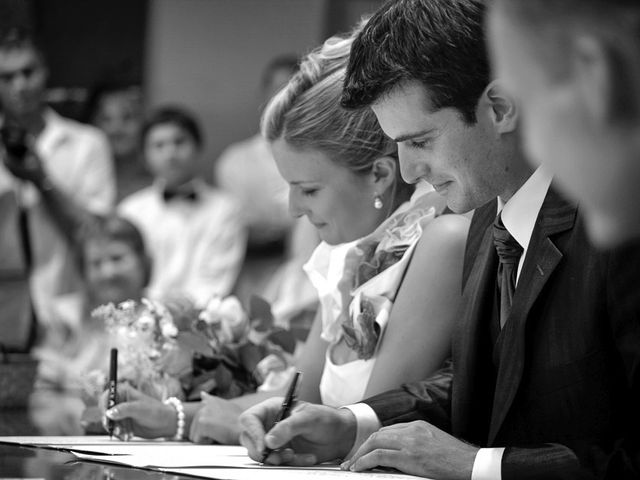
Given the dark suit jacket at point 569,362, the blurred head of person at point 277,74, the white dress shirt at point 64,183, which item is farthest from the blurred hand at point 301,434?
the blurred head of person at point 277,74

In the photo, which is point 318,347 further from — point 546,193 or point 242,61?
point 242,61

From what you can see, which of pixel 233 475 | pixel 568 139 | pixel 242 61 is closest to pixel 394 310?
pixel 233 475

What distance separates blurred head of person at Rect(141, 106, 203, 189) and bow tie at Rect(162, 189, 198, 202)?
0.04m

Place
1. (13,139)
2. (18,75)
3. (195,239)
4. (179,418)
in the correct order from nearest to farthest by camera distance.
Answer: (179,418)
(13,139)
(18,75)
(195,239)

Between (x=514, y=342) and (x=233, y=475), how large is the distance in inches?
17.6

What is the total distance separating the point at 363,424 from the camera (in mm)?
1945

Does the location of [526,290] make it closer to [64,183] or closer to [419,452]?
[419,452]

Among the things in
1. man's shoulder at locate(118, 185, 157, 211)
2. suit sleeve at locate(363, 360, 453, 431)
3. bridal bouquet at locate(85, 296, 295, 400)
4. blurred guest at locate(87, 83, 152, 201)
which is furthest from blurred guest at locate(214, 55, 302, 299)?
suit sleeve at locate(363, 360, 453, 431)

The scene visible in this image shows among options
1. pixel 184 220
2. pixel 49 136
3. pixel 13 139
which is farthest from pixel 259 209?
pixel 13 139

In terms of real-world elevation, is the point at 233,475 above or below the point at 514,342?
below

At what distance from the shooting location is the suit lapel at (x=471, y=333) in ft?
6.01

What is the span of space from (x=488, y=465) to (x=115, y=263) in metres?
3.49

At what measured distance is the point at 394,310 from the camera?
2092 mm

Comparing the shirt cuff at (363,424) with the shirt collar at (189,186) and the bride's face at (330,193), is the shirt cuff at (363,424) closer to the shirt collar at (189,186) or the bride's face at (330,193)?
the bride's face at (330,193)
